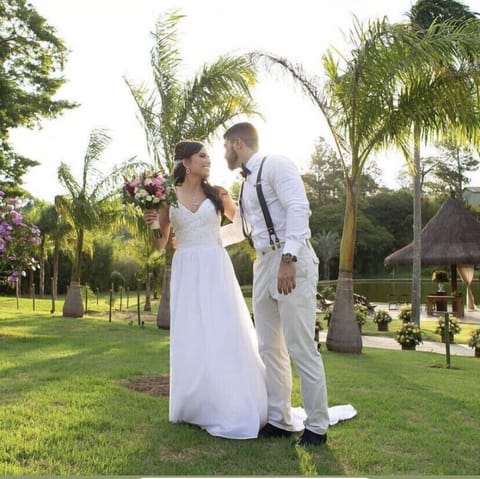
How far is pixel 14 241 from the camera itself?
9961 millimetres

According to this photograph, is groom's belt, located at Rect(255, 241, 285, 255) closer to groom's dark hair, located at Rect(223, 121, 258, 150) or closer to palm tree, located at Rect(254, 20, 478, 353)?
groom's dark hair, located at Rect(223, 121, 258, 150)

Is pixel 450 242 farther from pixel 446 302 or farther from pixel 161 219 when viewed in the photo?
pixel 161 219

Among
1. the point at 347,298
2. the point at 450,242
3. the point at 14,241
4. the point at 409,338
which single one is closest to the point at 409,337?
the point at 409,338

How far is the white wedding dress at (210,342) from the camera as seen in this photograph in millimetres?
3832

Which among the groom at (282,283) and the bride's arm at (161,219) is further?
the bride's arm at (161,219)

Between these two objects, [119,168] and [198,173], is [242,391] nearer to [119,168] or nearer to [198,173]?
[198,173]

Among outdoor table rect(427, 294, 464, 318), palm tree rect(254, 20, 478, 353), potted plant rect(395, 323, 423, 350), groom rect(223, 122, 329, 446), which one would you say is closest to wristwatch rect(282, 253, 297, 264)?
groom rect(223, 122, 329, 446)

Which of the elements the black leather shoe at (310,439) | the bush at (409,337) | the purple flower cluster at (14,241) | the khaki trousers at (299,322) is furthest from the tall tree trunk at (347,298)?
the black leather shoe at (310,439)

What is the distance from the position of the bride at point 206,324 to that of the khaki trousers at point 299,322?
0.25 metres

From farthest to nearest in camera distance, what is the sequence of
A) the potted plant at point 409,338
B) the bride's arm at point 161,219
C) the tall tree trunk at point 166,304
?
the tall tree trunk at point 166,304
the potted plant at point 409,338
the bride's arm at point 161,219

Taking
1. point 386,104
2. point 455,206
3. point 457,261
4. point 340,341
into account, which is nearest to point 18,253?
point 340,341

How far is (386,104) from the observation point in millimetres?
9047

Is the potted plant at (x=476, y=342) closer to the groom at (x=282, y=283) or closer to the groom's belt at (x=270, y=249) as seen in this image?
the groom at (x=282, y=283)

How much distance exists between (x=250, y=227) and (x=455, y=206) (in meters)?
20.8
